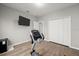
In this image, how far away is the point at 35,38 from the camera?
1.53 metres

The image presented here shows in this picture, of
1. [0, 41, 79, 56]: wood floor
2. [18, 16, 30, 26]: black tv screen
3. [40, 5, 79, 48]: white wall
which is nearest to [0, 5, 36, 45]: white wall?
[18, 16, 30, 26]: black tv screen

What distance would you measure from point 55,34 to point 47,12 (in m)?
0.75

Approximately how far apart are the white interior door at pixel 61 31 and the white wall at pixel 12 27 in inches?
27.3

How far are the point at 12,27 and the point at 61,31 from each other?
158 centimetres

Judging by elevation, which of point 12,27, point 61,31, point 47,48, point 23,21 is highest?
point 23,21

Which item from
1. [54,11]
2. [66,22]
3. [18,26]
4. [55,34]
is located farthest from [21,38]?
[66,22]

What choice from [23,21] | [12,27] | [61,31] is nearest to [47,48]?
[61,31]

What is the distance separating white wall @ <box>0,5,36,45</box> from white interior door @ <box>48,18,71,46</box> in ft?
2.27

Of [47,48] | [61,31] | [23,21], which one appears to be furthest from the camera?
[61,31]

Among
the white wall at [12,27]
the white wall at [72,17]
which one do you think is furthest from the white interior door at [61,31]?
the white wall at [12,27]

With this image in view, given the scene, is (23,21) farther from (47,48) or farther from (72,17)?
(72,17)

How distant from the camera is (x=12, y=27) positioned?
1.62 m

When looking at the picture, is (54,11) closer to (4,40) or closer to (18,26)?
(18,26)

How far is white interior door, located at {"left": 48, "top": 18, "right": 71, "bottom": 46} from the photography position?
1.83 m
